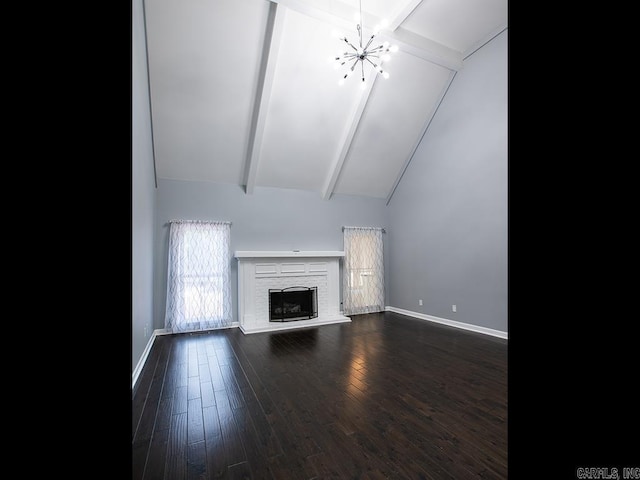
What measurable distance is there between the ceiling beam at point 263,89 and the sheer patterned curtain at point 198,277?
1102mm

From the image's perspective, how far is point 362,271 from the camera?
6.33 m

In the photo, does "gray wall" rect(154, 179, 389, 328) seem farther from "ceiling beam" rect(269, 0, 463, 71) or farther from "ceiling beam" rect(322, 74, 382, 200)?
"ceiling beam" rect(269, 0, 463, 71)

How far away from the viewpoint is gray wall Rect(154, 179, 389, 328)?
4.93 m

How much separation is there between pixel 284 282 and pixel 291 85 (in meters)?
3.40

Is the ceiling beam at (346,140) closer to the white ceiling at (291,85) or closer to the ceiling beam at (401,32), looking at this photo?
the white ceiling at (291,85)

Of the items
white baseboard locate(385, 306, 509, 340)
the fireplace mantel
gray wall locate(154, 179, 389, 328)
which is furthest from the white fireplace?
white baseboard locate(385, 306, 509, 340)
